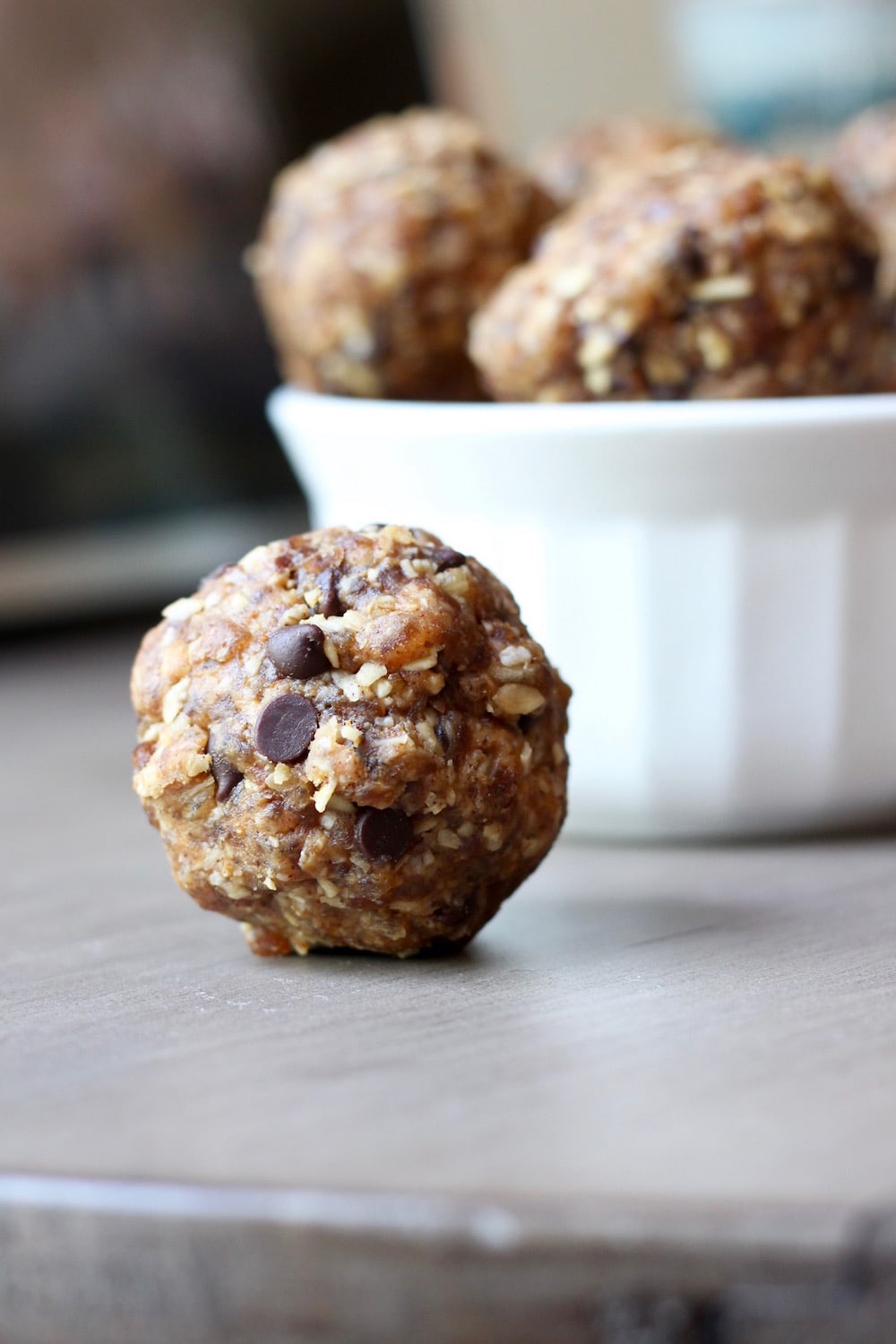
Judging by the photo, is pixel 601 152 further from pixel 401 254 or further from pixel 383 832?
pixel 383 832

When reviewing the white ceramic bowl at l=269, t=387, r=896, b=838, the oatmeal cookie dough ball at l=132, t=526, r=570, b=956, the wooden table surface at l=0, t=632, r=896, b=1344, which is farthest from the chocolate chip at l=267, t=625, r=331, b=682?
the white ceramic bowl at l=269, t=387, r=896, b=838

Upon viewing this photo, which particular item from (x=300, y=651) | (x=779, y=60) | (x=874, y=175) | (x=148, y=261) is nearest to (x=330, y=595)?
(x=300, y=651)

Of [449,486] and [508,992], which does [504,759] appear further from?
[449,486]

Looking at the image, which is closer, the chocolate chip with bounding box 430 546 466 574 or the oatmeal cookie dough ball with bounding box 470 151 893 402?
the chocolate chip with bounding box 430 546 466 574

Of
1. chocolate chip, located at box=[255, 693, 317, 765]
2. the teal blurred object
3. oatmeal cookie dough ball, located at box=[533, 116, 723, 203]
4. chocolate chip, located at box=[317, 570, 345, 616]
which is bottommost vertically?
the teal blurred object

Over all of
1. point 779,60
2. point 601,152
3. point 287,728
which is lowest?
point 779,60

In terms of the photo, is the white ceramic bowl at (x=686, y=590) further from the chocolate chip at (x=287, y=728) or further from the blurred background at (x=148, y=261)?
the blurred background at (x=148, y=261)

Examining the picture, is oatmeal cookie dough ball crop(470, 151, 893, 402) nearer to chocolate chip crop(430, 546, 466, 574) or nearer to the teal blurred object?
chocolate chip crop(430, 546, 466, 574)
